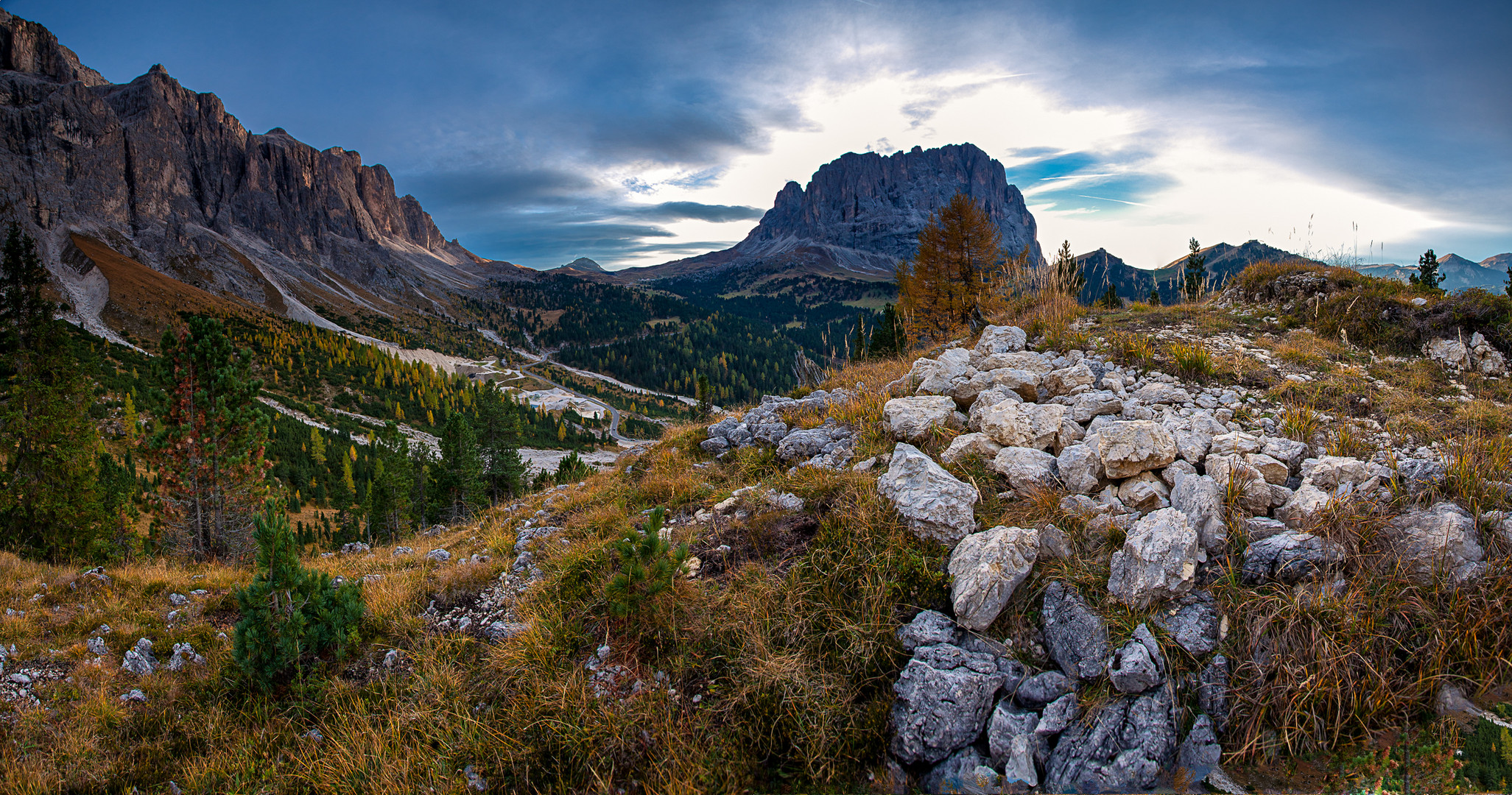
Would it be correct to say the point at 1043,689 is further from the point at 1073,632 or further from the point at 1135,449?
the point at 1135,449

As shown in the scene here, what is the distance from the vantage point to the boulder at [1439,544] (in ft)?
12.5

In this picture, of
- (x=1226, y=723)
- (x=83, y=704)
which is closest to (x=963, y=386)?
(x=1226, y=723)

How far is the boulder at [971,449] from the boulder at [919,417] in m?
0.80

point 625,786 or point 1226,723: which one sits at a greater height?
point 1226,723

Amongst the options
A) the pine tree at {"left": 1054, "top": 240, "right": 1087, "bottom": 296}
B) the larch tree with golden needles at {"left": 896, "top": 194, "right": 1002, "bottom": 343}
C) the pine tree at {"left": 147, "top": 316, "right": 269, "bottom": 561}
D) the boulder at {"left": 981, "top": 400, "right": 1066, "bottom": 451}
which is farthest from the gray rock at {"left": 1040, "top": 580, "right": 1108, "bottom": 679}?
the pine tree at {"left": 147, "top": 316, "right": 269, "bottom": 561}

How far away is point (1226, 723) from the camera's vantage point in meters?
3.47

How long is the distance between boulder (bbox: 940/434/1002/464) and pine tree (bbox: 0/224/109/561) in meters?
30.5

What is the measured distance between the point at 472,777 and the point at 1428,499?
789 cm

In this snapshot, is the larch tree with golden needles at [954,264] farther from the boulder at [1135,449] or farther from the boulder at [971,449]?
the boulder at [1135,449]

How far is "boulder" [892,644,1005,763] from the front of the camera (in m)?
3.78

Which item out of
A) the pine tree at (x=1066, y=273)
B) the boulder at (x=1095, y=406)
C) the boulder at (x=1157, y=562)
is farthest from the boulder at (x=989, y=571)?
the pine tree at (x=1066, y=273)

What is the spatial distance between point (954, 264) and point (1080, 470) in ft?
68.8

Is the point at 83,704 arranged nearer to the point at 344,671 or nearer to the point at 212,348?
the point at 344,671

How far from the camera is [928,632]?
4.34 m
